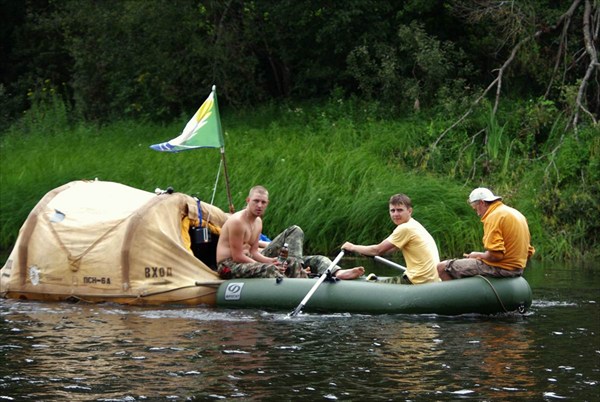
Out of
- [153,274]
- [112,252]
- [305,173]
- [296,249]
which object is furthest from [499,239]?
[305,173]

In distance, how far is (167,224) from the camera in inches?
551

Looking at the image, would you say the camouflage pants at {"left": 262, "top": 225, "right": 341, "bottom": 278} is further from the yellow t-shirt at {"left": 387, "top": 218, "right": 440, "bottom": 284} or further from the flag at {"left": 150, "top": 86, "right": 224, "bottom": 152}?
the flag at {"left": 150, "top": 86, "right": 224, "bottom": 152}

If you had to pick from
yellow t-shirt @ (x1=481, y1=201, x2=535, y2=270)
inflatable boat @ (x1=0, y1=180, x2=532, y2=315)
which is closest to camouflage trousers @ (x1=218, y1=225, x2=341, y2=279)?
inflatable boat @ (x1=0, y1=180, x2=532, y2=315)

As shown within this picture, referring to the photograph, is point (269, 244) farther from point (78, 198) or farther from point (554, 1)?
point (554, 1)

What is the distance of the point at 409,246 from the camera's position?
12.6m

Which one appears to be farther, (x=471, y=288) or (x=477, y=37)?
(x=477, y=37)

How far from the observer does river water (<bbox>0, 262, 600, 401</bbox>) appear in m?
8.95

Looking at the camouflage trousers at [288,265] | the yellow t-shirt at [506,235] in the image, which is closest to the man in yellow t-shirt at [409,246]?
the yellow t-shirt at [506,235]

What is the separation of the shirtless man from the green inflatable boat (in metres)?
0.25

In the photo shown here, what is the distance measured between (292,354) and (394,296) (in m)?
2.54

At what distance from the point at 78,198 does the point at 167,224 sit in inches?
50.7

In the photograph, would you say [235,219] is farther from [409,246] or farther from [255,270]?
[409,246]

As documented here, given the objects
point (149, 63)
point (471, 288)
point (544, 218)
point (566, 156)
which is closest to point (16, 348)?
point (471, 288)

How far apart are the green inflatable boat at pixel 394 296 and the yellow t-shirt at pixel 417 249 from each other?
0.16 m
